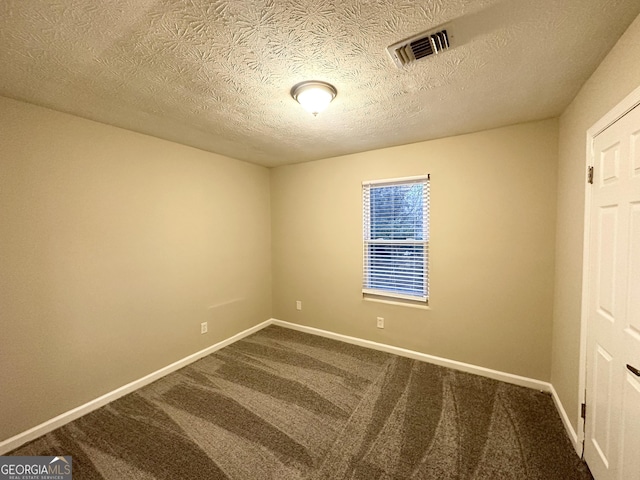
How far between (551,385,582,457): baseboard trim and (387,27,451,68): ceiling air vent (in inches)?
100.0

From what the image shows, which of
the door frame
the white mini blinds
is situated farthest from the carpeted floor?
the white mini blinds

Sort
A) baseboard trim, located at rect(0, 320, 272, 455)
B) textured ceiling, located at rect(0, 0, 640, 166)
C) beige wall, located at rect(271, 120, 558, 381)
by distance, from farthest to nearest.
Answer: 1. beige wall, located at rect(271, 120, 558, 381)
2. baseboard trim, located at rect(0, 320, 272, 455)
3. textured ceiling, located at rect(0, 0, 640, 166)

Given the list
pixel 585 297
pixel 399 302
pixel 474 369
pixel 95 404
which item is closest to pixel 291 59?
pixel 585 297

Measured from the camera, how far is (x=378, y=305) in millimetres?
3174

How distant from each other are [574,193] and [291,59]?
214cm

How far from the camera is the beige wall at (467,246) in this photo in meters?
2.30

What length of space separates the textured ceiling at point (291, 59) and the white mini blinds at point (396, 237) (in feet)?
2.85

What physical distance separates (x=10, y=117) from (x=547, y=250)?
4290mm

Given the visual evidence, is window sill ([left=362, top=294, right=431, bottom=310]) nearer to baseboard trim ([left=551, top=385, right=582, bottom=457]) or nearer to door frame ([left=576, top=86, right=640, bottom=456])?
baseboard trim ([left=551, top=385, right=582, bottom=457])

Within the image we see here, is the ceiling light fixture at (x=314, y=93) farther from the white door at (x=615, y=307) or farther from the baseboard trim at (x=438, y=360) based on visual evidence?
the baseboard trim at (x=438, y=360)

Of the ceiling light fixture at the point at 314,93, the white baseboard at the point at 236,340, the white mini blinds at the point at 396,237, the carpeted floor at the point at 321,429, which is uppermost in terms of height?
the ceiling light fixture at the point at 314,93

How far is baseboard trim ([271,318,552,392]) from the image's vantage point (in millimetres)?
2367

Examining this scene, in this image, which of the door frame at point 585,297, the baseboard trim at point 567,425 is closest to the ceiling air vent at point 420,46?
the door frame at point 585,297

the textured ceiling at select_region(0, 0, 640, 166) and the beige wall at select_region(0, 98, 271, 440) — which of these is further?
the beige wall at select_region(0, 98, 271, 440)
